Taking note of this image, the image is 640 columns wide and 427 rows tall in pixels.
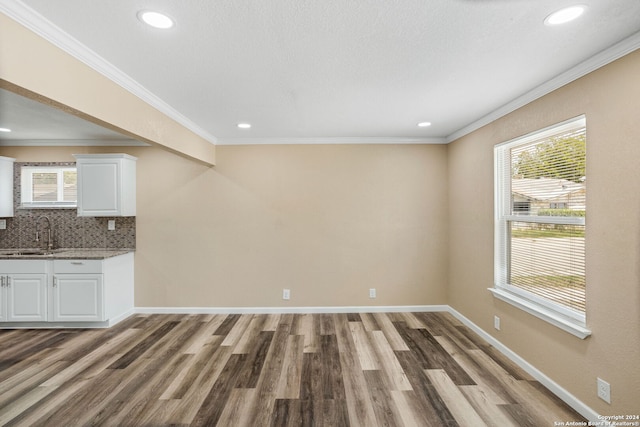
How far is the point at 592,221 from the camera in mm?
1957

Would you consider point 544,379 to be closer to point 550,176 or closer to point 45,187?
point 550,176

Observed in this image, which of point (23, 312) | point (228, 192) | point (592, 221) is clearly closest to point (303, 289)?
point (228, 192)

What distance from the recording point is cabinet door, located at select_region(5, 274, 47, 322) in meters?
3.49

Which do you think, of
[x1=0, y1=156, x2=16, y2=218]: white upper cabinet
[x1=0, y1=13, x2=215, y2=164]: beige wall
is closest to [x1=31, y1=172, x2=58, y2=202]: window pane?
[x1=0, y1=156, x2=16, y2=218]: white upper cabinet

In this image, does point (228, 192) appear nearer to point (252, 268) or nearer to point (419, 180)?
point (252, 268)

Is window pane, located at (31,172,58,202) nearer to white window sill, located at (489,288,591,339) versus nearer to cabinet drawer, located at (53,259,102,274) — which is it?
cabinet drawer, located at (53,259,102,274)

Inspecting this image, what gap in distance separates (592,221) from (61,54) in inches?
137

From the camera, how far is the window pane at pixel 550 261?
7.07 feet

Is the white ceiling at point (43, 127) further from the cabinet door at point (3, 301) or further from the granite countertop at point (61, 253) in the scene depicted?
the cabinet door at point (3, 301)

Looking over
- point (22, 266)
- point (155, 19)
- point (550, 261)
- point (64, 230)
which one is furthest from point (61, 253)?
point (550, 261)

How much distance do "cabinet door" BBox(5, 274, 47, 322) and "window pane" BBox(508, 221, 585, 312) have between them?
5.37 metres

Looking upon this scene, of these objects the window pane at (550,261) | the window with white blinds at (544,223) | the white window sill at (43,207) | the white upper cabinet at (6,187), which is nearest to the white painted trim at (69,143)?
the white upper cabinet at (6,187)

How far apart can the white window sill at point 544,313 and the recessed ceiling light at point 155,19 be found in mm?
3216

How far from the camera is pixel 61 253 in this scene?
12.1 feet
